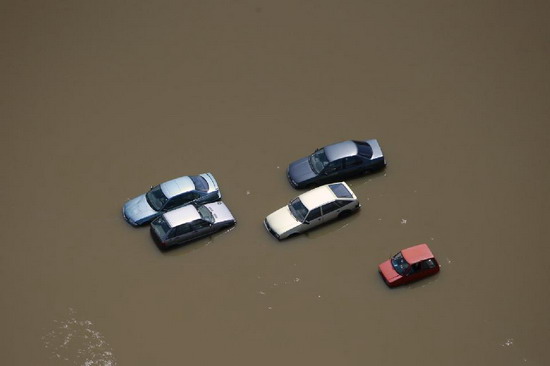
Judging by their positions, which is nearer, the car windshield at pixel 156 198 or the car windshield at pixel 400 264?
the car windshield at pixel 400 264

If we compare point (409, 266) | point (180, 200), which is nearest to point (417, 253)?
point (409, 266)

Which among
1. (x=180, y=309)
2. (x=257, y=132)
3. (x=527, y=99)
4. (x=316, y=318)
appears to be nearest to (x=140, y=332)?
(x=180, y=309)

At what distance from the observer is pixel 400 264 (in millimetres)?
26375

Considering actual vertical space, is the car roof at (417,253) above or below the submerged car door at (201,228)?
below

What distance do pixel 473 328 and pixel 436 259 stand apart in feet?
8.87

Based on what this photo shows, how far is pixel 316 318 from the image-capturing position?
25609 millimetres

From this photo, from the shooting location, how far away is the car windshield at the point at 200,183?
2847 centimetres

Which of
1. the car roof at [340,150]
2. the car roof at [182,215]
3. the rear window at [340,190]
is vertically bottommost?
the rear window at [340,190]

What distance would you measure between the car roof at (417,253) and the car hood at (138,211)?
842 centimetres

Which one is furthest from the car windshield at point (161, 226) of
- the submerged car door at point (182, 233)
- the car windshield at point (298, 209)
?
the car windshield at point (298, 209)

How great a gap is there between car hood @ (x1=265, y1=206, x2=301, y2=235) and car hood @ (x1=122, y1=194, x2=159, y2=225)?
389 cm

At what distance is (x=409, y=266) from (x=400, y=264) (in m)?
0.40

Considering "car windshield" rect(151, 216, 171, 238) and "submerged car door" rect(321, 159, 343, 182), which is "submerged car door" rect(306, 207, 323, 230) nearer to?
"submerged car door" rect(321, 159, 343, 182)

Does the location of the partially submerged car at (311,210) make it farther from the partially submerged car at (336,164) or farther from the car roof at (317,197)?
the partially submerged car at (336,164)
